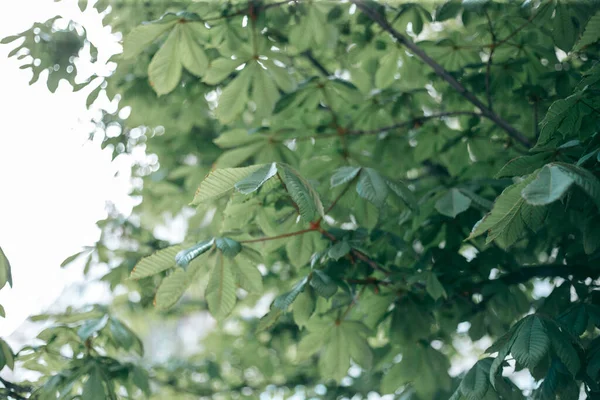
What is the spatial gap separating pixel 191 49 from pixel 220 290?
0.69m

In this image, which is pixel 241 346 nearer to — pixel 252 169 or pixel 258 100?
pixel 258 100

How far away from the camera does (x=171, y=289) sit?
132cm

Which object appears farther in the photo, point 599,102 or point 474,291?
point 474,291

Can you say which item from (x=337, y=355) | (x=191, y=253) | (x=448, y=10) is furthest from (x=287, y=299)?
(x=448, y=10)

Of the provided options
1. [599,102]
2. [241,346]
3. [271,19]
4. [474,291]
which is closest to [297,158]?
[271,19]

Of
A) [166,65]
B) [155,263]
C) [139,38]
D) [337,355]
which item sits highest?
[139,38]

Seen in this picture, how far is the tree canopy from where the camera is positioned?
1185mm

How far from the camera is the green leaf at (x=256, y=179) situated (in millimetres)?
1067

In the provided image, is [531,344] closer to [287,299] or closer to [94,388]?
[287,299]

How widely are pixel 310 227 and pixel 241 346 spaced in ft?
5.32

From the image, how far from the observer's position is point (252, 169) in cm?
115

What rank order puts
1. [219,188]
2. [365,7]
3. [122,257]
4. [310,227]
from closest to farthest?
[219,188]
[310,227]
[365,7]
[122,257]

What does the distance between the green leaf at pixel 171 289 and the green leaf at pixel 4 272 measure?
37 cm

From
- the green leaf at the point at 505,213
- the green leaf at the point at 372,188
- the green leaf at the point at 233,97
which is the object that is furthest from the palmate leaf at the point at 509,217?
the green leaf at the point at 233,97
